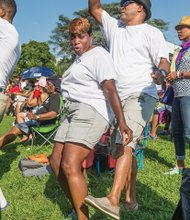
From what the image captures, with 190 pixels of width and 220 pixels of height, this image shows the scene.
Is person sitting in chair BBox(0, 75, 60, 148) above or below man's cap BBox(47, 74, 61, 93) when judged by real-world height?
below

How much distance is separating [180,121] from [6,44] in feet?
8.08

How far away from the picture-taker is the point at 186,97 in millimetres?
4633

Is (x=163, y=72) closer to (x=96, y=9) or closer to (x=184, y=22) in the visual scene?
(x=96, y=9)

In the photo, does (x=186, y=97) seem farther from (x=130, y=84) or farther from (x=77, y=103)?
(x=77, y=103)

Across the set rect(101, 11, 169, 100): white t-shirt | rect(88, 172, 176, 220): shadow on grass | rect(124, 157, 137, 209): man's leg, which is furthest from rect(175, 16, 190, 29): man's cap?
rect(88, 172, 176, 220): shadow on grass

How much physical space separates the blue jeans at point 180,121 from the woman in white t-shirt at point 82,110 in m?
1.62

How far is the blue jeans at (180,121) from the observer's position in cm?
462

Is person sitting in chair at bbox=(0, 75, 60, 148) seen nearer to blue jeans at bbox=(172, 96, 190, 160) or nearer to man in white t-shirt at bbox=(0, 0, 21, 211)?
blue jeans at bbox=(172, 96, 190, 160)

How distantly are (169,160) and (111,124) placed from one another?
3100 mm

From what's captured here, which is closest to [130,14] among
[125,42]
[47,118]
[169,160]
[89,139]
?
[125,42]

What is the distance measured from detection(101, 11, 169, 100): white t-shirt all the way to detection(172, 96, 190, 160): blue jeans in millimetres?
1170

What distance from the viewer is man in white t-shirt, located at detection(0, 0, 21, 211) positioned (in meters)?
3.75

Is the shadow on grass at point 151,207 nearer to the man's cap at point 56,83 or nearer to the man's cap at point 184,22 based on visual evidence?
the man's cap at point 184,22

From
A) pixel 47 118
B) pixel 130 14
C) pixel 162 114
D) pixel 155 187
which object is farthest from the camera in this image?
Result: pixel 162 114
